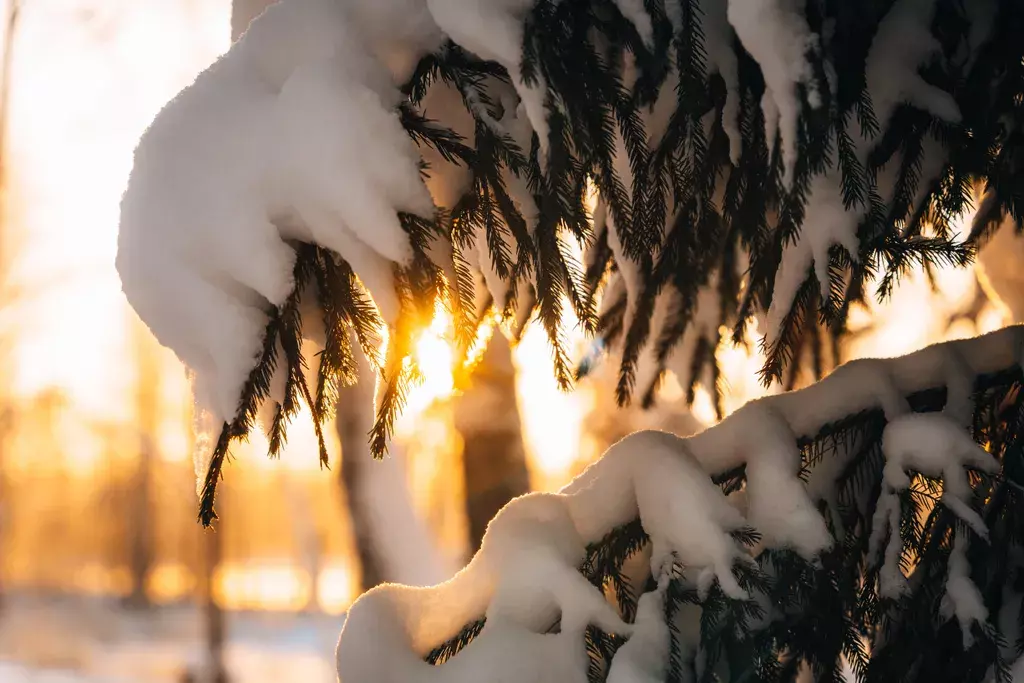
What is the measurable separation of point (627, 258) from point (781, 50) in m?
0.50

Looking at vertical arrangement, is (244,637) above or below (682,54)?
above

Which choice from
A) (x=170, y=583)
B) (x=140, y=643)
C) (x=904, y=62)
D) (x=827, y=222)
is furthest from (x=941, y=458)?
(x=170, y=583)

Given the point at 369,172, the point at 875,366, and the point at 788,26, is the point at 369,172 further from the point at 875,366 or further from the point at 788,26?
the point at 875,366

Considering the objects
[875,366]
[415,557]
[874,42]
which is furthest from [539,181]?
[415,557]

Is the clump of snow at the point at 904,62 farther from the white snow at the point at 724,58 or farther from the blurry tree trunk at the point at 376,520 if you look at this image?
the blurry tree trunk at the point at 376,520

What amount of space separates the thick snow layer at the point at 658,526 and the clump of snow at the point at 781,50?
56 centimetres

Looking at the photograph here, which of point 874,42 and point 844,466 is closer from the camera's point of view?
point 874,42

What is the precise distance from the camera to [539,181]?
1247 mm

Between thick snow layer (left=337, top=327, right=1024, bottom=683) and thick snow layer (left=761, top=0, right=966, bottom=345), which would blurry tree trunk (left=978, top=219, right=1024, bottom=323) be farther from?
thick snow layer (left=761, top=0, right=966, bottom=345)

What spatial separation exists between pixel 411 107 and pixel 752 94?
64 centimetres

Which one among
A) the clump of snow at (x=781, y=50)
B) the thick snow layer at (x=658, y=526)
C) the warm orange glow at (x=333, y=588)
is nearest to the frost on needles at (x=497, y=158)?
the clump of snow at (x=781, y=50)

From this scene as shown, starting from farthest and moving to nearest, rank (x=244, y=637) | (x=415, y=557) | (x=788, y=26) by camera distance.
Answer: (x=244, y=637) → (x=415, y=557) → (x=788, y=26)

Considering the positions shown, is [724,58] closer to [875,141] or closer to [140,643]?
[875,141]

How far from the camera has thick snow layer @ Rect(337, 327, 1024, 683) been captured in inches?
47.9
